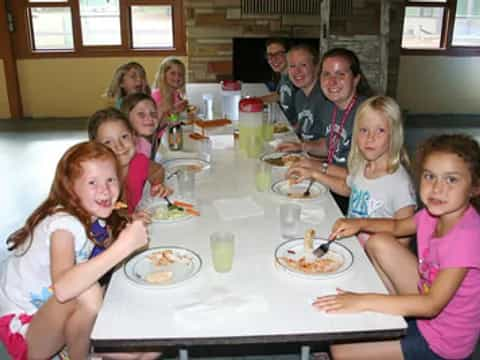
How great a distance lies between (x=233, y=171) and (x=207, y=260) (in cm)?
87

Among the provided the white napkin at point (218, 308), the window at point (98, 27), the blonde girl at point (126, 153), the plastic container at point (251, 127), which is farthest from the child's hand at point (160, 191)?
the window at point (98, 27)

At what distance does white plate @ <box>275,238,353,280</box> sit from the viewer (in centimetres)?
140

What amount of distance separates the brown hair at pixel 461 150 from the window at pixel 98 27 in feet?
17.0

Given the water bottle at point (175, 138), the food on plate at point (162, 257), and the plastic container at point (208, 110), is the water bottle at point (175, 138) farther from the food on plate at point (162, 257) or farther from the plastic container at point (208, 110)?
the food on plate at point (162, 257)

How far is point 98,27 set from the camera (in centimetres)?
627

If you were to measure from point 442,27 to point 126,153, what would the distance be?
17.4ft

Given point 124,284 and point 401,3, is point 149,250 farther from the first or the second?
point 401,3

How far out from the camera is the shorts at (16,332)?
1568 millimetres

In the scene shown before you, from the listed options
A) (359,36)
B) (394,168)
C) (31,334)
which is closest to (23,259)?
(31,334)

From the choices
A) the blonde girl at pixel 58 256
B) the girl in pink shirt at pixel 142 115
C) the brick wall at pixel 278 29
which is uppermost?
the brick wall at pixel 278 29

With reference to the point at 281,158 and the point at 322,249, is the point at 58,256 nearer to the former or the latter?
the point at 322,249

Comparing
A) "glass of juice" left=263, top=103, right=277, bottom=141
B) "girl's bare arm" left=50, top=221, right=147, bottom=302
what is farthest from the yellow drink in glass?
"girl's bare arm" left=50, top=221, right=147, bottom=302

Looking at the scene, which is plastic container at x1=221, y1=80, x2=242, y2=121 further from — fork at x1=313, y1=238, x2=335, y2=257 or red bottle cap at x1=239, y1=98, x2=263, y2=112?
fork at x1=313, y1=238, x2=335, y2=257

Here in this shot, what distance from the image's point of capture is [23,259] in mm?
1594
